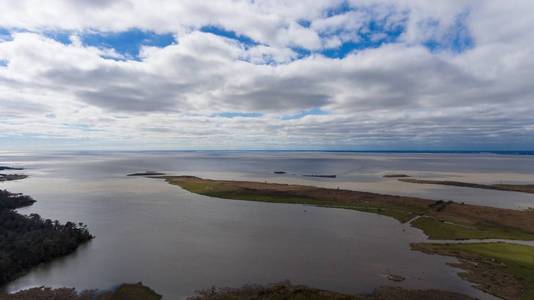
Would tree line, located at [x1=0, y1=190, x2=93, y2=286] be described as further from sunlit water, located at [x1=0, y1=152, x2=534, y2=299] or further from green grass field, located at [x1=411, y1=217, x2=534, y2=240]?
green grass field, located at [x1=411, y1=217, x2=534, y2=240]

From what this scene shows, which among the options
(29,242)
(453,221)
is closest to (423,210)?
(453,221)

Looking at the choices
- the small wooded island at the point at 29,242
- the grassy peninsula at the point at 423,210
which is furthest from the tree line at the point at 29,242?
the grassy peninsula at the point at 423,210

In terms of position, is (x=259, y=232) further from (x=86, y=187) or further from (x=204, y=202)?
(x=86, y=187)

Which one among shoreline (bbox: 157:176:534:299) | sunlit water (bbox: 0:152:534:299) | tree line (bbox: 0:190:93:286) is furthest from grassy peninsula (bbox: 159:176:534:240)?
tree line (bbox: 0:190:93:286)

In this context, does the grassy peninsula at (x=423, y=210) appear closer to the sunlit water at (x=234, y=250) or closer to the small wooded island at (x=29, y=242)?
the sunlit water at (x=234, y=250)

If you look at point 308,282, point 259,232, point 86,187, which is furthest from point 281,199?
point 86,187

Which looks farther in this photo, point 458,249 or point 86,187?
point 86,187

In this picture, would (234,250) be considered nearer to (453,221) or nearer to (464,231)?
(464,231)
